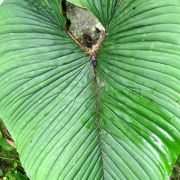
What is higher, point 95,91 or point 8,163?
point 95,91

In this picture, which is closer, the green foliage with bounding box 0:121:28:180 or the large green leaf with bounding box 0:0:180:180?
the large green leaf with bounding box 0:0:180:180

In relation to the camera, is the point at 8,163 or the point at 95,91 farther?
the point at 8,163

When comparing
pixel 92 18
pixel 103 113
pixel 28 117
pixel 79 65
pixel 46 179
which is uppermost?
pixel 92 18

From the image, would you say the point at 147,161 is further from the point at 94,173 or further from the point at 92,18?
the point at 92,18

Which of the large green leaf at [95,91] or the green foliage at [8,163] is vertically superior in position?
the large green leaf at [95,91]

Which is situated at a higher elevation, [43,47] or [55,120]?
[43,47]

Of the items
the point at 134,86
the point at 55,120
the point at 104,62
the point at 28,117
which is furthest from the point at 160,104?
the point at 28,117

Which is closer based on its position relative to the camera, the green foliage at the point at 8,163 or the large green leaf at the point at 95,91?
the large green leaf at the point at 95,91

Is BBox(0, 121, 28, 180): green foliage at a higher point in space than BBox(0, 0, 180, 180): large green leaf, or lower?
lower
